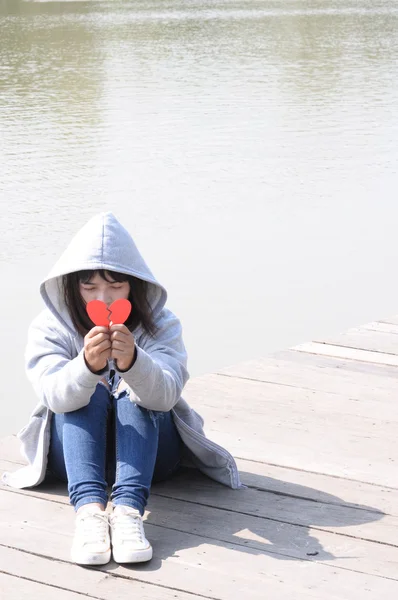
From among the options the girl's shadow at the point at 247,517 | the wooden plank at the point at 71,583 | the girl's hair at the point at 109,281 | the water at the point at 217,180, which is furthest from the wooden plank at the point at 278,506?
the water at the point at 217,180

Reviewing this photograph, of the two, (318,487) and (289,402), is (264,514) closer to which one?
(318,487)

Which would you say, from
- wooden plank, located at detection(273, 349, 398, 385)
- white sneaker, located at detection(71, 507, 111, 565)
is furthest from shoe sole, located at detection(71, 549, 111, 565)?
wooden plank, located at detection(273, 349, 398, 385)

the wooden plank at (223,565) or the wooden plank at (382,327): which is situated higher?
the wooden plank at (382,327)

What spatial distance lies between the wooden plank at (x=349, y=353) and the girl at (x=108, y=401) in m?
1.02

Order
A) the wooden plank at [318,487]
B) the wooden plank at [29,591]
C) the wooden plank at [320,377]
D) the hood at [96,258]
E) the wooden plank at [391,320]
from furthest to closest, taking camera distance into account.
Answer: the wooden plank at [391,320]
the wooden plank at [320,377]
the wooden plank at [318,487]
the hood at [96,258]
the wooden plank at [29,591]

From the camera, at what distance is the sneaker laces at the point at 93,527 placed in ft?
6.31

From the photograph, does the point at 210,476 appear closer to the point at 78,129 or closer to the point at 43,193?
the point at 43,193

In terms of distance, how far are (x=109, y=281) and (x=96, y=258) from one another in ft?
0.20

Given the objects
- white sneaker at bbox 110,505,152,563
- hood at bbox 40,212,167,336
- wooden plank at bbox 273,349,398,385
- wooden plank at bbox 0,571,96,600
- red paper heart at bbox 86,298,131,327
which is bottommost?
wooden plank at bbox 0,571,96,600

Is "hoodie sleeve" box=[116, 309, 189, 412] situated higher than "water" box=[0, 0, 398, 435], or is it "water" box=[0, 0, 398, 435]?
"water" box=[0, 0, 398, 435]

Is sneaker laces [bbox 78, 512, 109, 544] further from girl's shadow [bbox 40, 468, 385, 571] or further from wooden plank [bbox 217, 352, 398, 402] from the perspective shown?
wooden plank [bbox 217, 352, 398, 402]

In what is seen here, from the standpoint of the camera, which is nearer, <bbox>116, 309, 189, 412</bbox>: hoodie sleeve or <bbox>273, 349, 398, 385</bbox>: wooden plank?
<bbox>116, 309, 189, 412</bbox>: hoodie sleeve

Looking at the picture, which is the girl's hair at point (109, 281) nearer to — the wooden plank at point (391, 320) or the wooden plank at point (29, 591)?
the wooden plank at point (29, 591)

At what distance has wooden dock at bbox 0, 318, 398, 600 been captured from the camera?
1.87m
